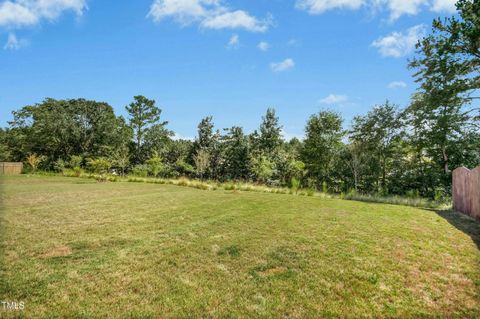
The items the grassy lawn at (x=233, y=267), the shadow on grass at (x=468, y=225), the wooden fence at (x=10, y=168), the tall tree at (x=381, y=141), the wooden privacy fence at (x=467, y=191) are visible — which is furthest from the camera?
the wooden fence at (x=10, y=168)

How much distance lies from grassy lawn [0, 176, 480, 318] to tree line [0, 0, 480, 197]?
924cm

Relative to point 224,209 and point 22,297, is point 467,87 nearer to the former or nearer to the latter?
point 224,209

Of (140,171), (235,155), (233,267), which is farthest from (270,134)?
(233,267)

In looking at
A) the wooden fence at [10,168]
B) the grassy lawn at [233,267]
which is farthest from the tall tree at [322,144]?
the wooden fence at [10,168]

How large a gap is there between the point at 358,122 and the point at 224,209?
19.5 metres

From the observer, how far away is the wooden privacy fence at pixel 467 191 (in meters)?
6.86

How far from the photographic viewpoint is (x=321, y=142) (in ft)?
75.7

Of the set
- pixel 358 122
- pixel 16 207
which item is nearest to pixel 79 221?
pixel 16 207

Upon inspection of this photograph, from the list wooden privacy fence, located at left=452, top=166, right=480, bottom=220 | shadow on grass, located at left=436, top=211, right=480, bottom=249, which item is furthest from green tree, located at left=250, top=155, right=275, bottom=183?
shadow on grass, located at left=436, top=211, right=480, bottom=249

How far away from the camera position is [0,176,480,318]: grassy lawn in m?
2.50

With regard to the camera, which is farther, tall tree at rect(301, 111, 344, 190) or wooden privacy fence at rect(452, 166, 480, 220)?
tall tree at rect(301, 111, 344, 190)

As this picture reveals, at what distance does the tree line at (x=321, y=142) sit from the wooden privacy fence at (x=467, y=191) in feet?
16.1

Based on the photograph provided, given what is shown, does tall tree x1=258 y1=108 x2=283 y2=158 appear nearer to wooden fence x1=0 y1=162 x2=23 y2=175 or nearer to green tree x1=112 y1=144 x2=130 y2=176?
green tree x1=112 y1=144 x2=130 y2=176

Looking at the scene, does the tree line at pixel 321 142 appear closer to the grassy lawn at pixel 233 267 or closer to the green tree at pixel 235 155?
the green tree at pixel 235 155
